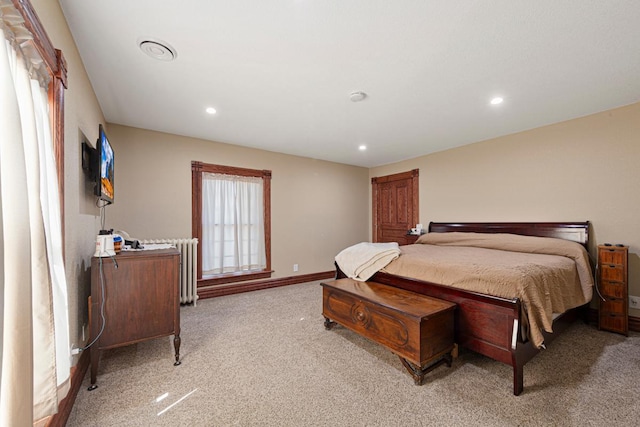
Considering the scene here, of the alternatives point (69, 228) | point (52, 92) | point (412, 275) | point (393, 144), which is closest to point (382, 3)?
point (52, 92)

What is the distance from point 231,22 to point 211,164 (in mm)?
2617

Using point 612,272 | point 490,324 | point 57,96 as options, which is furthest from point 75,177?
point 612,272

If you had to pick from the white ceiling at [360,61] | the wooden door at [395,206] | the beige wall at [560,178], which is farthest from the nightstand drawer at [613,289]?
the wooden door at [395,206]

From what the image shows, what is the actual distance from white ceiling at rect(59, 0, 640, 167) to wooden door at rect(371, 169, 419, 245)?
1788mm

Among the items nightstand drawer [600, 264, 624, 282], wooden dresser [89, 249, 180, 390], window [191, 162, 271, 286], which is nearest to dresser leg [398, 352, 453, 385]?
→ wooden dresser [89, 249, 180, 390]

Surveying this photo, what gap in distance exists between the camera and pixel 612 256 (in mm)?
2703

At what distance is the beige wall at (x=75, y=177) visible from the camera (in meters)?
1.56

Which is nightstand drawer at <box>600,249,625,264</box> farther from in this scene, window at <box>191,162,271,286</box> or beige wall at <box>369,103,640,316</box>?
window at <box>191,162,271,286</box>

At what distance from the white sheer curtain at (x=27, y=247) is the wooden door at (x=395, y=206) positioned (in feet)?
15.3

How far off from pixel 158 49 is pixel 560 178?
442 cm

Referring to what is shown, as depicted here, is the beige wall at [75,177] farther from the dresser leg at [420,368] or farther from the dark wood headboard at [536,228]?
the dark wood headboard at [536,228]

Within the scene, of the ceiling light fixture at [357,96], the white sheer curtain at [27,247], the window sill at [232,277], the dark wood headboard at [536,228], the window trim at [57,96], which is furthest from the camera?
the window sill at [232,277]

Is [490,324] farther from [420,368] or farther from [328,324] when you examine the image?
[328,324]

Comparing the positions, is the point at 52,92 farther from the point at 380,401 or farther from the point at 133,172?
the point at 380,401
